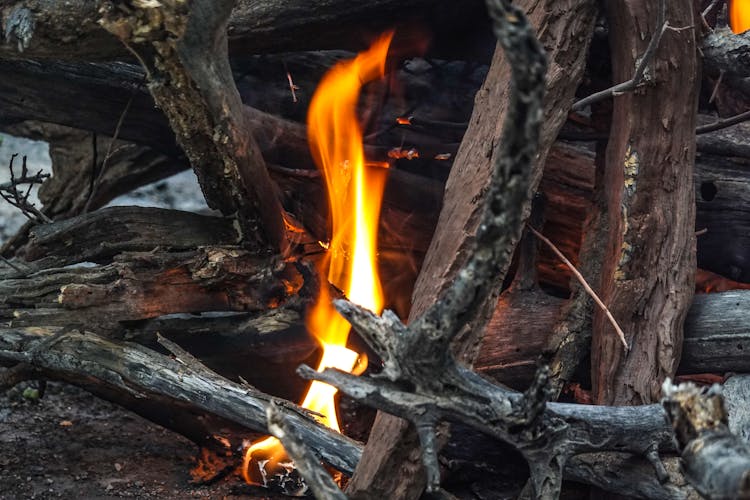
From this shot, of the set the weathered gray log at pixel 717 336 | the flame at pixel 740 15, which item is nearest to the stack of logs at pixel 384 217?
the weathered gray log at pixel 717 336

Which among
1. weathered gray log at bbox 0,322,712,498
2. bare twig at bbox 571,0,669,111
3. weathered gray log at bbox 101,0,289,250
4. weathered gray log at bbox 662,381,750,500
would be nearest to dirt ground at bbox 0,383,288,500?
weathered gray log at bbox 0,322,712,498

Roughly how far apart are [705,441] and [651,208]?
4.46ft

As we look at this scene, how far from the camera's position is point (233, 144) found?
9.59ft

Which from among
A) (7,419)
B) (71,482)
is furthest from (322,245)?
(7,419)

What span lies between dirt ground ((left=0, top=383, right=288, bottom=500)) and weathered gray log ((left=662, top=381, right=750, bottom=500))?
198cm

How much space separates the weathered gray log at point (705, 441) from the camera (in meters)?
1.60

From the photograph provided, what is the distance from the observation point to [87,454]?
11.9 ft

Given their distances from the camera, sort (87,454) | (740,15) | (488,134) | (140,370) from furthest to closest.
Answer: (87,454), (740,15), (140,370), (488,134)

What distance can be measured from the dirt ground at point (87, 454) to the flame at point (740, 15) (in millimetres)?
2866

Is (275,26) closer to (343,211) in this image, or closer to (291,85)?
(291,85)

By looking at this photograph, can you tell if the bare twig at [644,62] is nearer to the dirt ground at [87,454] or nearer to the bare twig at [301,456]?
the bare twig at [301,456]

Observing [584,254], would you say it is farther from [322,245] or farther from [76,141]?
[76,141]

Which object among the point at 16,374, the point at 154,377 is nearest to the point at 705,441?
the point at 154,377

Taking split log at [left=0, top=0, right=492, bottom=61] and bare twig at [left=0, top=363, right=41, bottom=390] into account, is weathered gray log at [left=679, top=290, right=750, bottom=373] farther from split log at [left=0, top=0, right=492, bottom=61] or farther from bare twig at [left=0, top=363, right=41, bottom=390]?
bare twig at [left=0, top=363, right=41, bottom=390]
